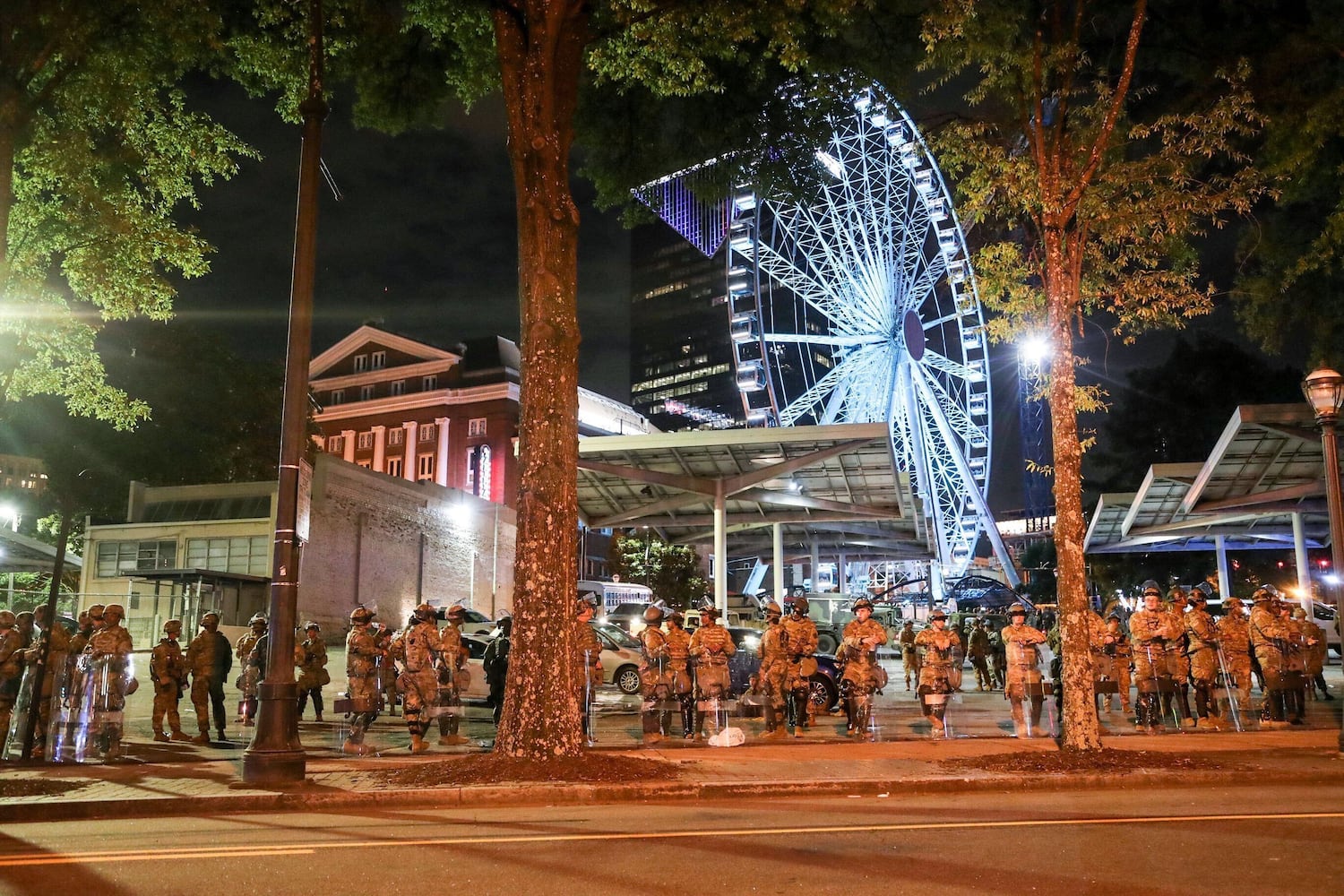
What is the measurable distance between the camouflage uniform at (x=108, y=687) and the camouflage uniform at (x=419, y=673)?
337 centimetres

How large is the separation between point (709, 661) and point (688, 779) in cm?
407

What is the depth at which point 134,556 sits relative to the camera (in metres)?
38.5

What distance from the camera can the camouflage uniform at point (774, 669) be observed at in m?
14.7

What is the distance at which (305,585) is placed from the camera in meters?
36.7

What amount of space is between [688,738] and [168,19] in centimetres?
1240

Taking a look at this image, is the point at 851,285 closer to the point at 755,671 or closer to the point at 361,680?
the point at 755,671

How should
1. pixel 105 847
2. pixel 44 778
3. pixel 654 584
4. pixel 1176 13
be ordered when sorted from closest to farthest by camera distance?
pixel 105 847
pixel 44 778
pixel 1176 13
pixel 654 584

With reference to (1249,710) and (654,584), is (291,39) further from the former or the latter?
(654,584)

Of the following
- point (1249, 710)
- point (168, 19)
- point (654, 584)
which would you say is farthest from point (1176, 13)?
point (654, 584)

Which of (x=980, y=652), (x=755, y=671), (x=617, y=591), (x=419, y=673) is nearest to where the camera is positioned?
(x=419, y=673)

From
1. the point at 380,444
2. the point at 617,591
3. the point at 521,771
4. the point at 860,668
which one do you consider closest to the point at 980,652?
the point at 860,668

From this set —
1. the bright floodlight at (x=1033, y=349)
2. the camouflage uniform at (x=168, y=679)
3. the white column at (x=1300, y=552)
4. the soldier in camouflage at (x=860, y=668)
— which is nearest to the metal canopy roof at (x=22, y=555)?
the camouflage uniform at (x=168, y=679)

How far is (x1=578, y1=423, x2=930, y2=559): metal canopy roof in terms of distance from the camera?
1147 inches

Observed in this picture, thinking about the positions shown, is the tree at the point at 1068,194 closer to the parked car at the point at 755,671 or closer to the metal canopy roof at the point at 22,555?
the parked car at the point at 755,671
